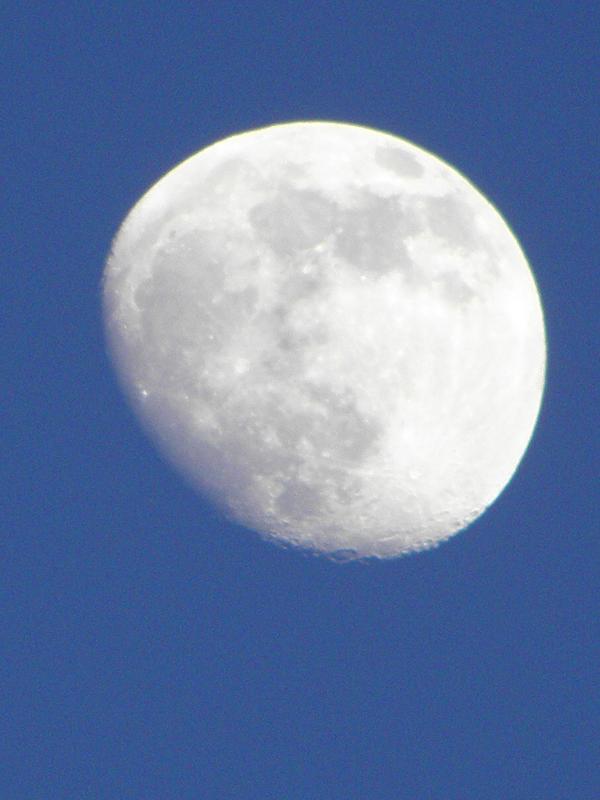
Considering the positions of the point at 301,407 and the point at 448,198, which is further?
the point at 448,198

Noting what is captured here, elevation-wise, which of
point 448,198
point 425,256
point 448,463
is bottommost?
point 448,463

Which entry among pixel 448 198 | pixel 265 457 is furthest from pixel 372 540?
pixel 448 198

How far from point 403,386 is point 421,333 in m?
0.68

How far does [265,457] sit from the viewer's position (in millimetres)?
14555

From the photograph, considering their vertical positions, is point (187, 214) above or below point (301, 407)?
above

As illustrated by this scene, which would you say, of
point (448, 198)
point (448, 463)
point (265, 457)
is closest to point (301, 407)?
point (265, 457)

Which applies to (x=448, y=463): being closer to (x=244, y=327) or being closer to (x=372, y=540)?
(x=372, y=540)

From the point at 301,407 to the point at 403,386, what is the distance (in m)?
1.27

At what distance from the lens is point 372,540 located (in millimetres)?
15297

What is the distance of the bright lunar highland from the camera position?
1390cm

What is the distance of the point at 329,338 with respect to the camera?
1378 cm

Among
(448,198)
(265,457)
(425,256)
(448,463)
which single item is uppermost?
(448,198)

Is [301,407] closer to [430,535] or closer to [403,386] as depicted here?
[403,386]

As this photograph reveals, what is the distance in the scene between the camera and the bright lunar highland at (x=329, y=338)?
13.9 metres
